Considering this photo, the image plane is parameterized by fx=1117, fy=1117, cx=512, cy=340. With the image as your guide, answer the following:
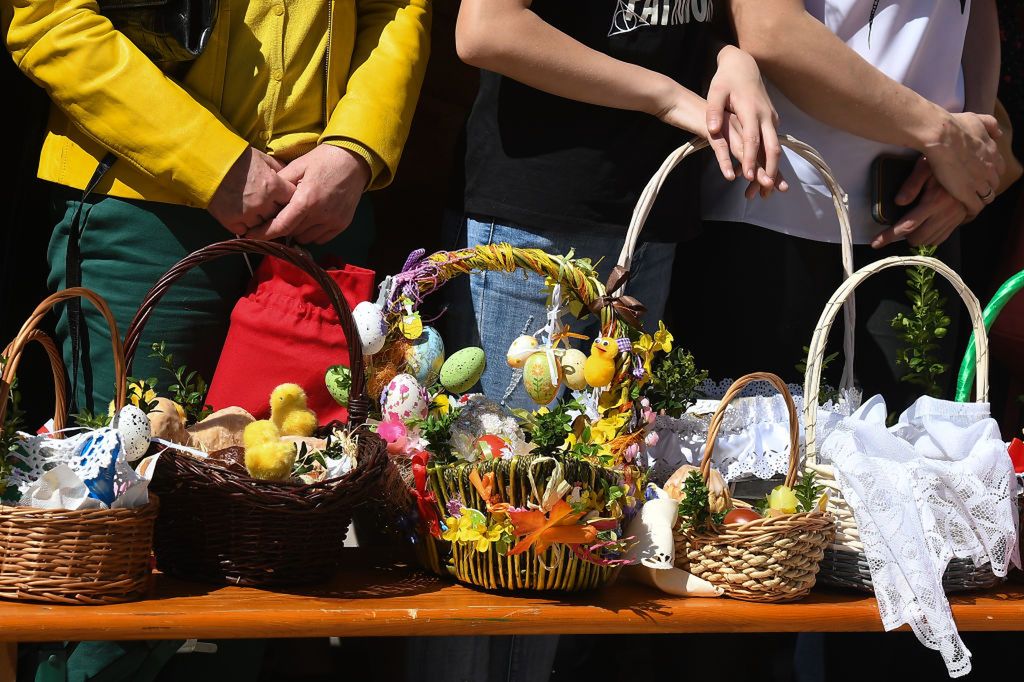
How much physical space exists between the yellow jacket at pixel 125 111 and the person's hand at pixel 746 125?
1.86 feet

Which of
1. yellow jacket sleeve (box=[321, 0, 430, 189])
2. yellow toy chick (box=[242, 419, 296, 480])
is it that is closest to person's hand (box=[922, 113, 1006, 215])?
yellow jacket sleeve (box=[321, 0, 430, 189])

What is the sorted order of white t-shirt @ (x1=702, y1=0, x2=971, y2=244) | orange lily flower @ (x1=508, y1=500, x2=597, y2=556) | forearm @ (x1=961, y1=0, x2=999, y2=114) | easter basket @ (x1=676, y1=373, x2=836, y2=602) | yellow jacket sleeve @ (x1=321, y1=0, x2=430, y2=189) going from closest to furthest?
orange lily flower @ (x1=508, y1=500, x2=597, y2=556), easter basket @ (x1=676, y1=373, x2=836, y2=602), yellow jacket sleeve @ (x1=321, y1=0, x2=430, y2=189), white t-shirt @ (x1=702, y1=0, x2=971, y2=244), forearm @ (x1=961, y1=0, x2=999, y2=114)

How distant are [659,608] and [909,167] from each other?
105 cm

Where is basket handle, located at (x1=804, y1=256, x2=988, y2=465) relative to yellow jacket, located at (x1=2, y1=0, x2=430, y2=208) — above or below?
below

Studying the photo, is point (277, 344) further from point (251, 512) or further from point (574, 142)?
point (574, 142)

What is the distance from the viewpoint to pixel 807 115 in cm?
208

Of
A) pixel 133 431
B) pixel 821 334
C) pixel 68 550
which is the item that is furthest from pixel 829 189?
pixel 68 550

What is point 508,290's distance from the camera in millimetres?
1847

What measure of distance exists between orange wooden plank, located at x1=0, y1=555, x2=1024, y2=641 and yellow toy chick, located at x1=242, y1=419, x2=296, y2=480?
0.16 metres

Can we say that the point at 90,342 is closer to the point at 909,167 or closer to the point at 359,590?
the point at 359,590

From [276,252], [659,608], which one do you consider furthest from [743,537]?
[276,252]

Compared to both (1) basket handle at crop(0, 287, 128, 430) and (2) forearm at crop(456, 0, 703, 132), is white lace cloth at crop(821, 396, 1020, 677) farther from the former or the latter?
(1) basket handle at crop(0, 287, 128, 430)

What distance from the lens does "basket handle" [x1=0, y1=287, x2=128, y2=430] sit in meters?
1.38

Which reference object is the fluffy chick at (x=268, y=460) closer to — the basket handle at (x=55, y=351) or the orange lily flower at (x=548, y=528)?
the basket handle at (x=55, y=351)
